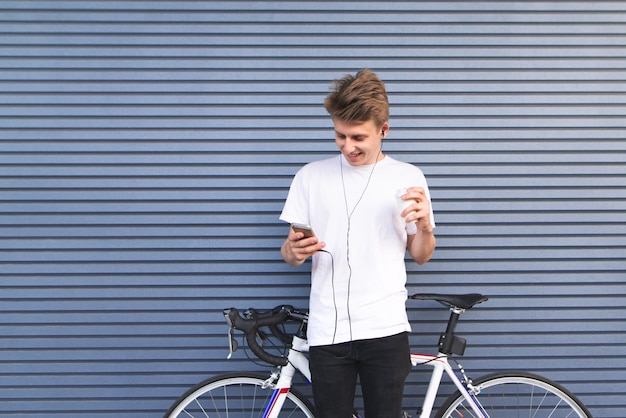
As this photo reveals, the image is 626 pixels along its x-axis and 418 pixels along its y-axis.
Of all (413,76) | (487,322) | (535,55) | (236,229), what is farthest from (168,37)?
(487,322)

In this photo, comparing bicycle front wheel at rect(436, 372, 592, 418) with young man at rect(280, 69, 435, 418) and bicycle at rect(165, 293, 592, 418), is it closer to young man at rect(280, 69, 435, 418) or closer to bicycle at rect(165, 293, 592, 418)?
bicycle at rect(165, 293, 592, 418)

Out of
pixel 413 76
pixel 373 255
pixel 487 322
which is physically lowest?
pixel 487 322

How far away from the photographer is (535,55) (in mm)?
2896

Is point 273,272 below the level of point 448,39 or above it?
below

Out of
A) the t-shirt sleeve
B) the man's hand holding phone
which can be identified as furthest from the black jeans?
the t-shirt sleeve

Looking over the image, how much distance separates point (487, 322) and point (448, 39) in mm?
1864

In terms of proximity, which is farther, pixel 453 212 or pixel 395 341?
pixel 453 212

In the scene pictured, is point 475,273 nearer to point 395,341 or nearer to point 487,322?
point 487,322

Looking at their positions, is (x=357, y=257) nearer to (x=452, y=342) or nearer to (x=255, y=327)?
(x=255, y=327)

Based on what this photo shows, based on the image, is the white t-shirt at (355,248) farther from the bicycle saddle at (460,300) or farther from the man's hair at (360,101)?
the bicycle saddle at (460,300)

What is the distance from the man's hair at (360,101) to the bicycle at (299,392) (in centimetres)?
116

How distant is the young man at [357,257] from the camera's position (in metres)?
2.08

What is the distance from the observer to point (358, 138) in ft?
6.73

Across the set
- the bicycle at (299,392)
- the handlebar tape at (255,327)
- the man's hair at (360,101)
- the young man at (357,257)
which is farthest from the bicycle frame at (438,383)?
the man's hair at (360,101)
